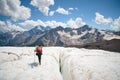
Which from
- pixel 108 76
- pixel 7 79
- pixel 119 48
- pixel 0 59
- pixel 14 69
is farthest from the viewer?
pixel 119 48

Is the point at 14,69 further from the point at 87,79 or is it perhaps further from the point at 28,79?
the point at 87,79

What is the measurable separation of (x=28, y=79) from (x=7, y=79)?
3.26 metres

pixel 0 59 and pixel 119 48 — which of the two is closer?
pixel 0 59

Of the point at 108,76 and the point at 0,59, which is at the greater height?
the point at 0,59

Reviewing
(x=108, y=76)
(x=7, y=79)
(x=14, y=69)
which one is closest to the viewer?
(x=108, y=76)

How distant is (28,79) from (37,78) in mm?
1364

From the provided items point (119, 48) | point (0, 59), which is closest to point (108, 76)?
point (0, 59)

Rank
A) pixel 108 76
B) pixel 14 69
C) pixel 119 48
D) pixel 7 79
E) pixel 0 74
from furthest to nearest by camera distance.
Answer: pixel 119 48 → pixel 14 69 → pixel 0 74 → pixel 7 79 → pixel 108 76

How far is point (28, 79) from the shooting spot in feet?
54.9

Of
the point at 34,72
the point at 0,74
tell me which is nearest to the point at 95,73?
the point at 34,72

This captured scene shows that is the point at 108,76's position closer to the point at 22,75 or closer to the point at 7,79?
the point at 22,75

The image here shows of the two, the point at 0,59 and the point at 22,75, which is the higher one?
the point at 0,59

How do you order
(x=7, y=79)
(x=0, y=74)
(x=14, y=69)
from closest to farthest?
(x=7, y=79), (x=0, y=74), (x=14, y=69)

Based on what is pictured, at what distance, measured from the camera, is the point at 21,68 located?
70.2 feet
